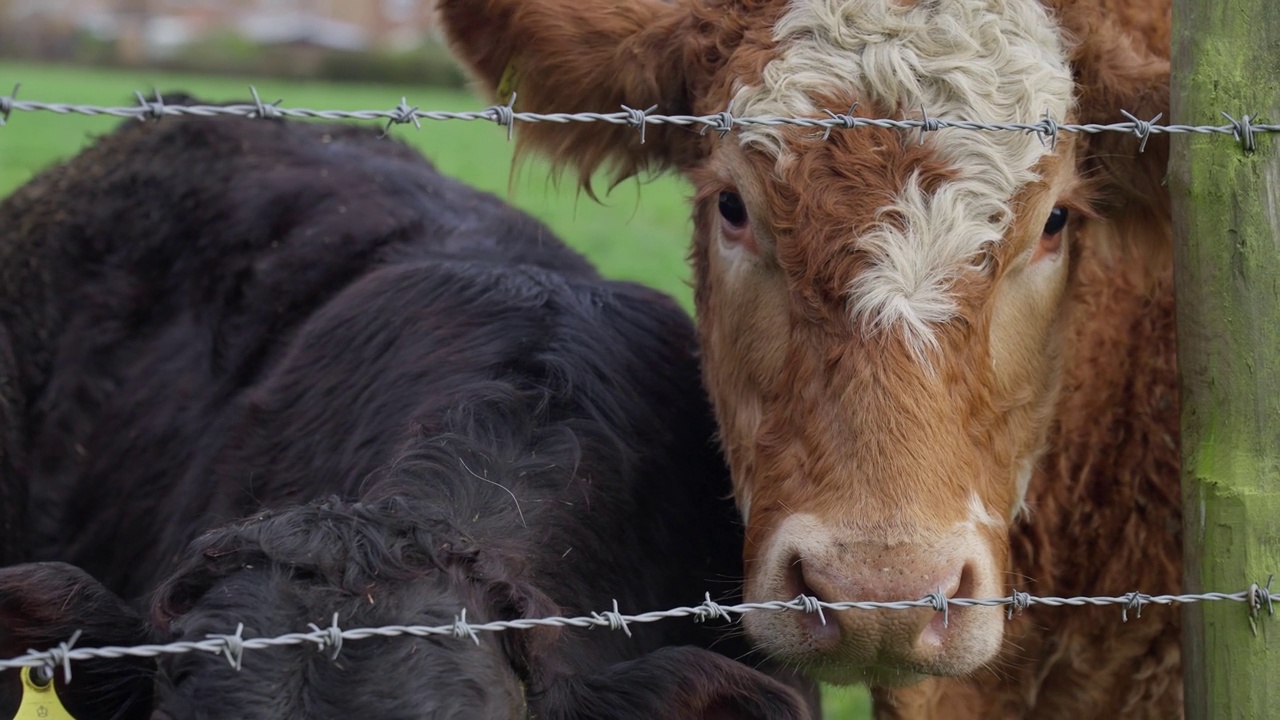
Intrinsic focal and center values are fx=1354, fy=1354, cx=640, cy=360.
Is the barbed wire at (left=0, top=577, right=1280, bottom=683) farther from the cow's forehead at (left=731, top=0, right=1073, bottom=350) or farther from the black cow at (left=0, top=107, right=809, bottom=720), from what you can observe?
the cow's forehead at (left=731, top=0, right=1073, bottom=350)

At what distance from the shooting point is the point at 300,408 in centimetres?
362

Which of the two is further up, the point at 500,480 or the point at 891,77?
the point at 891,77

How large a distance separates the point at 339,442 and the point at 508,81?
3.61 feet

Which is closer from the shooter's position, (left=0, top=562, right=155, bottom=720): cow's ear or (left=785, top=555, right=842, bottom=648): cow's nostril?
(left=0, top=562, right=155, bottom=720): cow's ear

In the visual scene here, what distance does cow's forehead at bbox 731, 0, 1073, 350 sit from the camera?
2695 mm

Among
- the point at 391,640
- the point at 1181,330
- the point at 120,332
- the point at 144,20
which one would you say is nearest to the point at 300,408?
the point at 120,332

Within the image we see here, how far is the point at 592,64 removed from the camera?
11.4 feet

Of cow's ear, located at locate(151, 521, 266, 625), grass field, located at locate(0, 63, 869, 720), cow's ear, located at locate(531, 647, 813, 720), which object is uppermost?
grass field, located at locate(0, 63, 869, 720)

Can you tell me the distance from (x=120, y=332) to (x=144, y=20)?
2207 inches

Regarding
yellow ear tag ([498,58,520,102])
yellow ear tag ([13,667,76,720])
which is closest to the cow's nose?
yellow ear tag ([13,667,76,720])

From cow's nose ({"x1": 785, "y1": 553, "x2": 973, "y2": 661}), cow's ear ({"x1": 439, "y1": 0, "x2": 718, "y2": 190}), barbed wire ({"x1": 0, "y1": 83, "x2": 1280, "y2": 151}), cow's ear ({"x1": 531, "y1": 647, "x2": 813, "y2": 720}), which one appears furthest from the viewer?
cow's ear ({"x1": 439, "y1": 0, "x2": 718, "y2": 190})

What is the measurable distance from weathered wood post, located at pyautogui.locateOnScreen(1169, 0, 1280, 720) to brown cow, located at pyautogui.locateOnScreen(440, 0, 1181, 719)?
0.39 metres

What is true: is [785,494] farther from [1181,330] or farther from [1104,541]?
[1104,541]

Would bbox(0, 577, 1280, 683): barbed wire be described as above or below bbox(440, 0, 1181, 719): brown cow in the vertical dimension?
below
